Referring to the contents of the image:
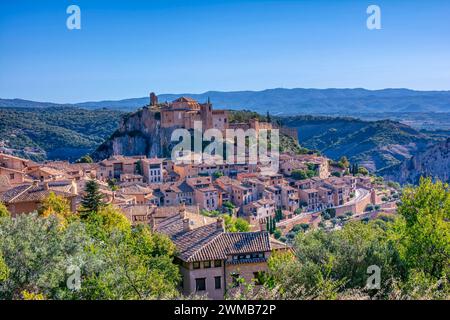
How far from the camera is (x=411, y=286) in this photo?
41.4ft

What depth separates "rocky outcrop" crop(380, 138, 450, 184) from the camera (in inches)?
4122

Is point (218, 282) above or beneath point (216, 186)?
above

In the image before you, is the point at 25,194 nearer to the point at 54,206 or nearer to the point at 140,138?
the point at 54,206

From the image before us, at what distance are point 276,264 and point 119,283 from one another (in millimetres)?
4649

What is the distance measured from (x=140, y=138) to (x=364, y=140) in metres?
77.6

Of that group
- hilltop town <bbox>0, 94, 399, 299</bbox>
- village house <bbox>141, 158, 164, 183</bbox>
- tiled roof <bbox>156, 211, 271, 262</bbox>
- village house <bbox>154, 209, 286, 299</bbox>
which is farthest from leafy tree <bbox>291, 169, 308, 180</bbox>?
village house <bbox>154, 209, 286, 299</bbox>

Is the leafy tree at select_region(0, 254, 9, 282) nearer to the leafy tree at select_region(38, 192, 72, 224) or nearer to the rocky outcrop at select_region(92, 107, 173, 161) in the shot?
the leafy tree at select_region(38, 192, 72, 224)

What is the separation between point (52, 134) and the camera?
5187 inches

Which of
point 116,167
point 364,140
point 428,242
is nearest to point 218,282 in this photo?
point 428,242

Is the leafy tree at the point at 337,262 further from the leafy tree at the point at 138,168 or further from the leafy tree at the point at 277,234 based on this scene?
the leafy tree at the point at 138,168

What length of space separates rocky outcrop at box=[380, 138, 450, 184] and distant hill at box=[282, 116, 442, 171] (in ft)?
53.9

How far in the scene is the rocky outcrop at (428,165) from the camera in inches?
4122

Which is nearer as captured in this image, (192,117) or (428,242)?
(428,242)
